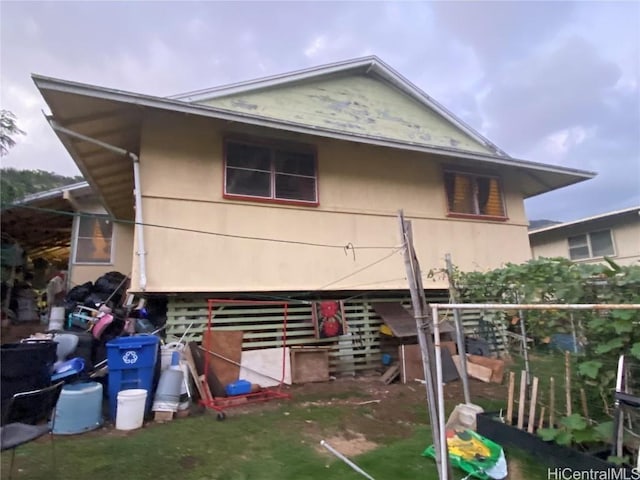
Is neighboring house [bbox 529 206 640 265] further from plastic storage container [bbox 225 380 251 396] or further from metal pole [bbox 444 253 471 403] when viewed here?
plastic storage container [bbox 225 380 251 396]

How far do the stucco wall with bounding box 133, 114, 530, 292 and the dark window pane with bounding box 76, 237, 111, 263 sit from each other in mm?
5931

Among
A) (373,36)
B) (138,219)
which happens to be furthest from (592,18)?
(138,219)

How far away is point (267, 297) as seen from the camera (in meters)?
6.64

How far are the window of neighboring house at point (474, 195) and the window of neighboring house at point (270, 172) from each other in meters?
3.53

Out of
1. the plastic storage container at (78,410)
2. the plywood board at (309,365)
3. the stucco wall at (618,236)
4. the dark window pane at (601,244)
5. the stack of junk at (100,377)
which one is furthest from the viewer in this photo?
the dark window pane at (601,244)

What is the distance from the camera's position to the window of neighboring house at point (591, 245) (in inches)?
553

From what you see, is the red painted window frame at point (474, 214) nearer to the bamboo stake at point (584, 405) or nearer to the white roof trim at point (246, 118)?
the white roof trim at point (246, 118)

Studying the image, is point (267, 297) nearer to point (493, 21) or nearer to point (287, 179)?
point (287, 179)

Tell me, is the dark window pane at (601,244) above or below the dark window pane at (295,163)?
below

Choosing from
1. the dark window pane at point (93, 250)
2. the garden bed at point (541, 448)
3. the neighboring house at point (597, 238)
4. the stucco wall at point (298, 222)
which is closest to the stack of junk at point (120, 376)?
the stucco wall at point (298, 222)

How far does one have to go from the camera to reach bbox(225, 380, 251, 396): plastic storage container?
5477mm

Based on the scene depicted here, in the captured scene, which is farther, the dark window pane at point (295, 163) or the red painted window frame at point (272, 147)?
the dark window pane at point (295, 163)

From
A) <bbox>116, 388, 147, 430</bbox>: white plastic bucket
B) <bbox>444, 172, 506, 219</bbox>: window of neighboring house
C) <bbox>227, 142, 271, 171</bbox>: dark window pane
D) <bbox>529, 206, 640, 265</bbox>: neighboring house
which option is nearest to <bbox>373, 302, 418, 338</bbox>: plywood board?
<bbox>444, 172, 506, 219</bbox>: window of neighboring house

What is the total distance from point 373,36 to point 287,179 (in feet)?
27.0
